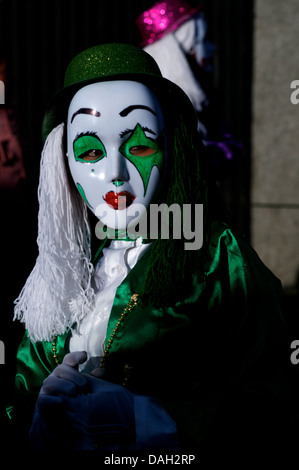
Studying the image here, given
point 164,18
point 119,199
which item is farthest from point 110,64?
point 164,18

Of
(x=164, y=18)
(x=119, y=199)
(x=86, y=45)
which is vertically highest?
(x=86, y=45)

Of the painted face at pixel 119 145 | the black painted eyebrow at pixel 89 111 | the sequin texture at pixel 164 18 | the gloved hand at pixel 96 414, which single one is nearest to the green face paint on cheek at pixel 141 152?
the painted face at pixel 119 145

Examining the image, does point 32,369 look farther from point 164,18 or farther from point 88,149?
point 164,18

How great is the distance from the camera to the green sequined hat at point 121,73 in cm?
140

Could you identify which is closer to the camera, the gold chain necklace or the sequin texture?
the gold chain necklace

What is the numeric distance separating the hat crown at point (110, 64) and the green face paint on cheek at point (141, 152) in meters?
0.16

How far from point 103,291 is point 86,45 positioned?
2.92m

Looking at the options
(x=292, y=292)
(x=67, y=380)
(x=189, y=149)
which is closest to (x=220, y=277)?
(x=189, y=149)

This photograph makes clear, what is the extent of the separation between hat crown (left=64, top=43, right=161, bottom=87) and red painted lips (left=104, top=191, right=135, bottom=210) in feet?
1.01

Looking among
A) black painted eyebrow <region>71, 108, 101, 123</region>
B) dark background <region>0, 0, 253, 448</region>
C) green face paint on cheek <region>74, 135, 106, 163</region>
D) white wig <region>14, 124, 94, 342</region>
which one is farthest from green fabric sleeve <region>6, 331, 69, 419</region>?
dark background <region>0, 0, 253, 448</region>

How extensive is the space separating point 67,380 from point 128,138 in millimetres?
624

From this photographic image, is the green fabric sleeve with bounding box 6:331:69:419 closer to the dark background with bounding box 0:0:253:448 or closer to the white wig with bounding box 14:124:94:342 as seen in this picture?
the white wig with bounding box 14:124:94:342

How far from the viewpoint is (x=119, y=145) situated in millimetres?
1378

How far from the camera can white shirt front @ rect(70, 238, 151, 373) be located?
1405 mm
